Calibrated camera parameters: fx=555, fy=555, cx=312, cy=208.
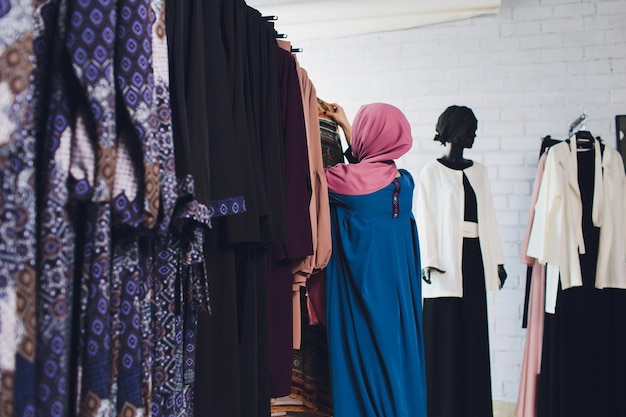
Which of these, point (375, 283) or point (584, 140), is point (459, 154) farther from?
point (375, 283)

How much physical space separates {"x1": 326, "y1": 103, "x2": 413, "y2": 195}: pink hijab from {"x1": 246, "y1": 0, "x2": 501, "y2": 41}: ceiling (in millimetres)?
1324

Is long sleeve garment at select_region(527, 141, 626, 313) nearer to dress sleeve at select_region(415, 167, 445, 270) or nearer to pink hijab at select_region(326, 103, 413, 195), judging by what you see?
dress sleeve at select_region(415, 167, 445, 270)

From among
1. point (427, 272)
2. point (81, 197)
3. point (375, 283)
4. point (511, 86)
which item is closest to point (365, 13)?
point (511, 86)

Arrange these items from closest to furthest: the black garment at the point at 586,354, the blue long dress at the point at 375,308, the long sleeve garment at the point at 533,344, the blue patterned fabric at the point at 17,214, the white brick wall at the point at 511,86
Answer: the blue patterned fabric at the point at 17,214 → the blue long dress at the point at 375,308 → the black garment at the point at 586,354 → the long sleeve garment at the point at 533,344 → the white brick wall at the point at 511,86

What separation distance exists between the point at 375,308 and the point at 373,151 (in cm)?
61

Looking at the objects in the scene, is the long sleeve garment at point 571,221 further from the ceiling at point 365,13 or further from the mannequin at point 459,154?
the ceiling at point 365,13

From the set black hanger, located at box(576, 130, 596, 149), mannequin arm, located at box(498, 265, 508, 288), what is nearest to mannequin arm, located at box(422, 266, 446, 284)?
mannequin arm, located at box(498, 265, 508, 288)

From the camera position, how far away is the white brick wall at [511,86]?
10.4ft

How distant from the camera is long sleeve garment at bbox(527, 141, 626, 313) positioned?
8.66ft

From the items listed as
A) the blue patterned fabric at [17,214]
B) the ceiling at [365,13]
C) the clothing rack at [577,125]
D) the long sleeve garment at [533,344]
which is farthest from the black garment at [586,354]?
the blue patterned fabric at [17,214]

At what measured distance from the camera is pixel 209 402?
1.09 meters

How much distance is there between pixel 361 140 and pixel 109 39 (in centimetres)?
155

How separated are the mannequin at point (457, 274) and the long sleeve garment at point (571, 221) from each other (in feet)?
0.77

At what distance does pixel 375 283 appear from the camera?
209 cm
